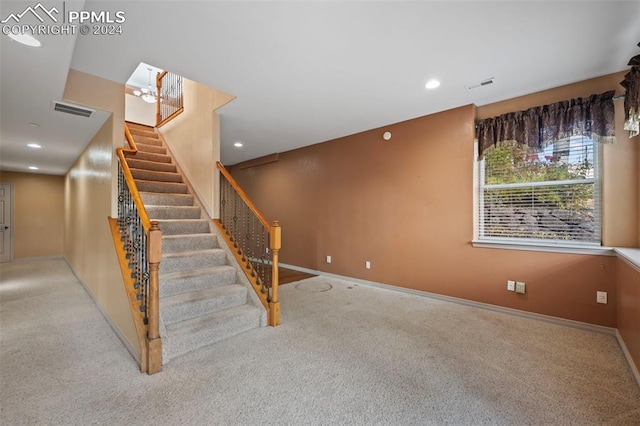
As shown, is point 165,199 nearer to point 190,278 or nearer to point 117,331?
point 190,278

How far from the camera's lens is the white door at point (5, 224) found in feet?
21.5

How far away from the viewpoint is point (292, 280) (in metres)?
4.83

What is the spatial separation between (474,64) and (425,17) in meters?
0.90

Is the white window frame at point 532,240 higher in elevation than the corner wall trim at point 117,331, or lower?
higher

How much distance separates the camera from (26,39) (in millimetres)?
1804

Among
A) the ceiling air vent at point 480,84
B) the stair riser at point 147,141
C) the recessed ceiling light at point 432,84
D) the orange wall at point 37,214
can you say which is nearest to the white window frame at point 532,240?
the ceiling air vent at point 480,84

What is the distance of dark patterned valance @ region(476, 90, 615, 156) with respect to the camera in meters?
2.64

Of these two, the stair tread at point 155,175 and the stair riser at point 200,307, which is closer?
the stair riser at point 200,307

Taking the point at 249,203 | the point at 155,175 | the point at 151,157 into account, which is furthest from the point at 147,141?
the point at 249,203

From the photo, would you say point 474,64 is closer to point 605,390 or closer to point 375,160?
point 375,160

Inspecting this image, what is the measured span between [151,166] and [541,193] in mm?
5417

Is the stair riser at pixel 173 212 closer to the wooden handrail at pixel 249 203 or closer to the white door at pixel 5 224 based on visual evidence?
the wooden handrail at pixel 249 203

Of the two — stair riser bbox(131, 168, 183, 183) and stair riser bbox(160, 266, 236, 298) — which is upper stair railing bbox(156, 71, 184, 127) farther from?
stair riser bbox(160, 266, 236, 298)

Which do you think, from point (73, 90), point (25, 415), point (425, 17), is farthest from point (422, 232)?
point (73, 90)
